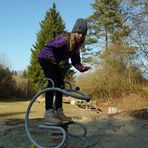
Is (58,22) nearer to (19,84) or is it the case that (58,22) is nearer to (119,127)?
(19,84)

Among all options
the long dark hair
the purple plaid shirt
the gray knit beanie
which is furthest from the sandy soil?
the gray knit beanie

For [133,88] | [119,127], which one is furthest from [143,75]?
[119,127]

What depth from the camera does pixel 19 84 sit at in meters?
35.0

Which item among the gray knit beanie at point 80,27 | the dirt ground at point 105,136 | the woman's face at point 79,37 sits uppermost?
the gray knit beanie at point 80,27

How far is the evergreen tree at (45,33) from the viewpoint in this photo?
1399 inches

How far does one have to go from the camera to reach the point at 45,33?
118 feet

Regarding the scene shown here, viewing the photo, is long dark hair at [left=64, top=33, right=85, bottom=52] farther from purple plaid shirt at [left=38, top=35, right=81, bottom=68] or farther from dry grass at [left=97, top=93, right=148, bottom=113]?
dry grass at [left=97, top=93, right=148, bottom=113]

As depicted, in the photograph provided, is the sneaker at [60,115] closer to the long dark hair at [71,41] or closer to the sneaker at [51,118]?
the sneaker at [51,118]

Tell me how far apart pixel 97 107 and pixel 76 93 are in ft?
55.0

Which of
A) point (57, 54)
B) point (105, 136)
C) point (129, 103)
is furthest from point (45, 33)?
point (57, 54)

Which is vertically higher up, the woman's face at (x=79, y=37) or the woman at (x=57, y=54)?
the woman's face at (x=79, y=37)

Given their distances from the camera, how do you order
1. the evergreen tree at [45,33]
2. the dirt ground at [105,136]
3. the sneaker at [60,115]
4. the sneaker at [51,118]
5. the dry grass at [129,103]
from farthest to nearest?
the evergreen tree at [45,33] < the dry grass at [129,103] < the dirt ground at [105,136] < the sneaker at [60,115] < the sneaker at [51,118]

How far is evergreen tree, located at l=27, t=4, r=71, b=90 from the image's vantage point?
3553 cm

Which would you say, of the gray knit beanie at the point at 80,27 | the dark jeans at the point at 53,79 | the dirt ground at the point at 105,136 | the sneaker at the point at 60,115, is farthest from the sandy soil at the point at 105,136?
the gray knit beanie at the point at 80,27
